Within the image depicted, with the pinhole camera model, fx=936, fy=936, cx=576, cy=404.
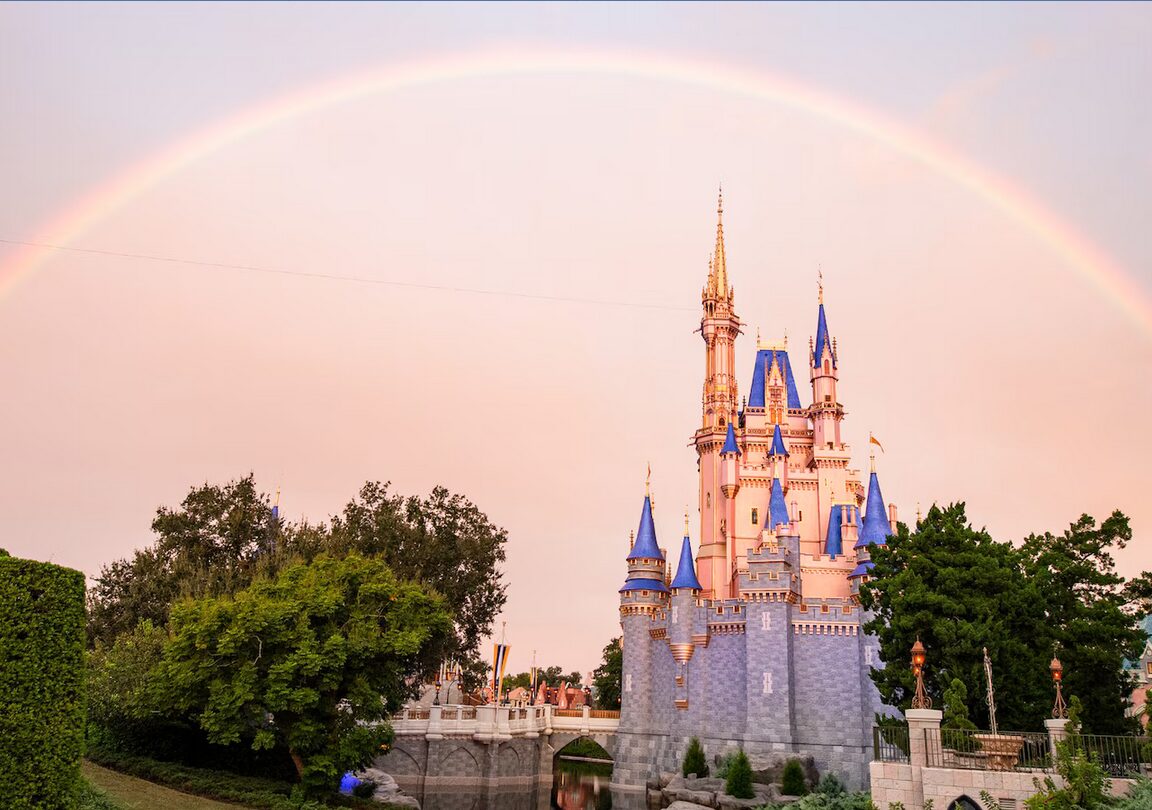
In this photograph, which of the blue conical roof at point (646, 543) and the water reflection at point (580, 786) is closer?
the water reflection at point (580, 786)

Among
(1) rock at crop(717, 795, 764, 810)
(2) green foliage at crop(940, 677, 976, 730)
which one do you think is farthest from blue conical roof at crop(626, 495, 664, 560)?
(2) green foliage at crop(940, 677, 976, 730)

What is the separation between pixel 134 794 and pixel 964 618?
27.5 meters

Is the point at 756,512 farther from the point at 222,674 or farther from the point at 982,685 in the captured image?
the point at 222,674

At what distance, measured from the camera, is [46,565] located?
17969mm

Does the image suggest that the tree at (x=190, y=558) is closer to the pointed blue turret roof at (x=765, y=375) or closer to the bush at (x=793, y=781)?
the bush at (x=793, y=781)

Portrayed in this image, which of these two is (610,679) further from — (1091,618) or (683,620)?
(1091,618)

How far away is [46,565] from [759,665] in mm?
44392

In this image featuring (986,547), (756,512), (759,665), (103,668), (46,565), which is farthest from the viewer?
(756,512)

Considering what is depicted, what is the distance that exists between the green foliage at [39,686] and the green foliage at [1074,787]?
810 inches

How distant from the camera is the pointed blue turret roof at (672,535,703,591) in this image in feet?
198

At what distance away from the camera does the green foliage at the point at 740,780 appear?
48281mm

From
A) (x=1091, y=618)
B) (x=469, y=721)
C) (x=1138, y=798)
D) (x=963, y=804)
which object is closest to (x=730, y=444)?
(x=469, y=721)

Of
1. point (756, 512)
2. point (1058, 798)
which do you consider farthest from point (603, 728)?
point (1058, 798)

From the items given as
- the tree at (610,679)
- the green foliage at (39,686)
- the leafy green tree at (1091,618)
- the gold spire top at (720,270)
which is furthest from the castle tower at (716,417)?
the green foliage at (39,686)
